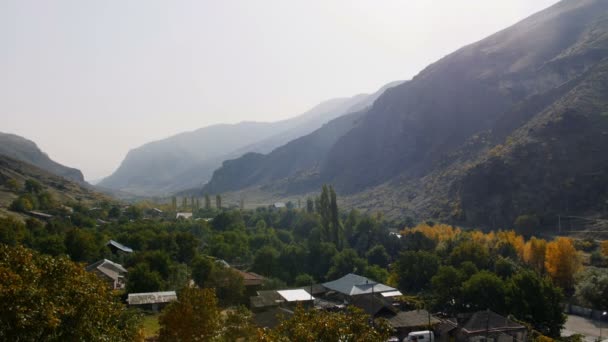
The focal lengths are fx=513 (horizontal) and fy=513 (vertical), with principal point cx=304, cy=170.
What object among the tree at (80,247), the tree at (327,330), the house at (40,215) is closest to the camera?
the tree at (327,330)

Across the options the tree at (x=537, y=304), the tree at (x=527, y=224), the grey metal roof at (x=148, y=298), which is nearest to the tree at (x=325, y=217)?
the tree at (x=527, y=224)

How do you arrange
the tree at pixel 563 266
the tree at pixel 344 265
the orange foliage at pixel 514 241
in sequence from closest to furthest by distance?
1. the tree at pixel 563 266
2. the tree at pixel 344 265
3. the orange foliage at pixel 514 241

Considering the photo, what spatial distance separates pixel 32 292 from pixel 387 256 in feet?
160

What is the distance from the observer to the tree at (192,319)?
16.3 metres

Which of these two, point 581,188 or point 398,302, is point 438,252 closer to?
point 398,302

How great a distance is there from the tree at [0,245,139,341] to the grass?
521 inches

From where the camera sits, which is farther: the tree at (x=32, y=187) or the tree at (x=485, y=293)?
the tree at (x=32, y=187)

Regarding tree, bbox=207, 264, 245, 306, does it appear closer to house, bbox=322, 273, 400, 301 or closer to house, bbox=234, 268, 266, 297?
house, bbox=234, 268, 266, 297

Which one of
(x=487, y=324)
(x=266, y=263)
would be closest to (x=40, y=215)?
(x=266, y=263)

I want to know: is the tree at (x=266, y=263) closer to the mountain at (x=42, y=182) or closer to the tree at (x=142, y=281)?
the tree at (x=142, y=281)

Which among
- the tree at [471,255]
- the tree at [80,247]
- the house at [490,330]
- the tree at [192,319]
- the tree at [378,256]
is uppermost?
the tree at [192,319]

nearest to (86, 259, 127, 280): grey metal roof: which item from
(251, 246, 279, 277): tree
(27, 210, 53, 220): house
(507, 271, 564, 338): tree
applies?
(251, 246, 279, 277): tree

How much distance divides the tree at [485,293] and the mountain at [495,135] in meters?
42.0

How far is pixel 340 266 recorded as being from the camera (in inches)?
1992
